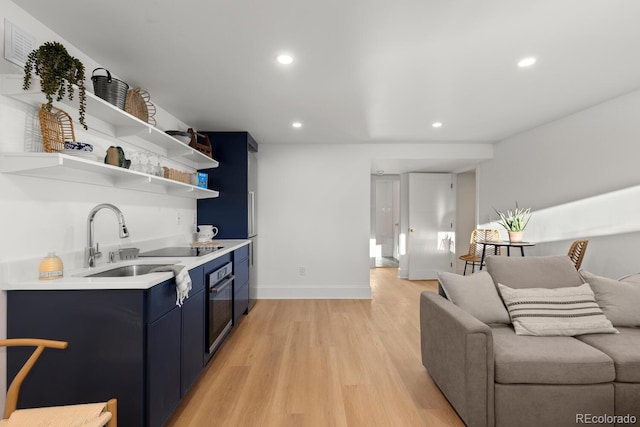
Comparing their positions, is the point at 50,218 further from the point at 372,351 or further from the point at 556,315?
the point at 556,315

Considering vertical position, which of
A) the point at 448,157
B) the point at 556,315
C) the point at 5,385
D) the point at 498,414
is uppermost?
the point at 448,157

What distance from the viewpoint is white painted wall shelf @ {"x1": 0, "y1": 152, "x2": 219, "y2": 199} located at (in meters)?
1.50

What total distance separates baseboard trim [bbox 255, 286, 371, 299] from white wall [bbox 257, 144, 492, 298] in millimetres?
31

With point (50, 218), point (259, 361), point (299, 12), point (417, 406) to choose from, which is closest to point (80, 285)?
point (50, 218)

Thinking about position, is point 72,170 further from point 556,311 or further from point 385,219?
point 385,219

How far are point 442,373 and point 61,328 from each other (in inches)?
87.2

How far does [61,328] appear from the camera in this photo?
58.4 inches

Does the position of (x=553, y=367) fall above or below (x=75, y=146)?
below

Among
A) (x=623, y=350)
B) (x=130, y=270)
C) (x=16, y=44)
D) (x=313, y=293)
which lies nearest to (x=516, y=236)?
(x=623, y=350)

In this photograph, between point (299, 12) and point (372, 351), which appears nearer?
point (299, 12)

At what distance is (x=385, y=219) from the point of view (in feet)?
24.6

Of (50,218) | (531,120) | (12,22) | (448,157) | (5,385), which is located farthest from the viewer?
(448,157)

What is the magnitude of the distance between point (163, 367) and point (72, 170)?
4.31ft

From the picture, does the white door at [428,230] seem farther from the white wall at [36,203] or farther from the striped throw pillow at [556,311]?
the white wall at [36,203]
